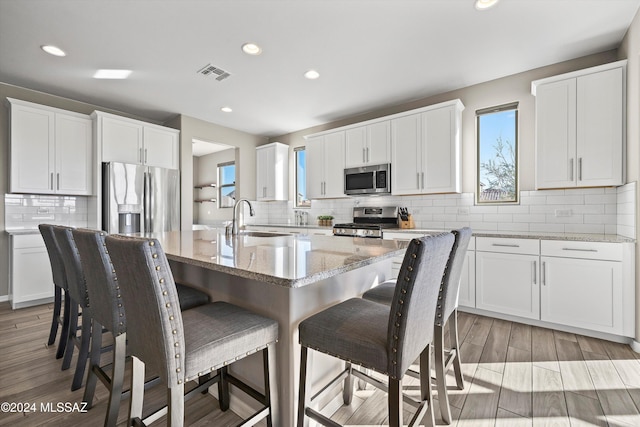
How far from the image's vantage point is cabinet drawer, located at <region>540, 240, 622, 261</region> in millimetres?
2432

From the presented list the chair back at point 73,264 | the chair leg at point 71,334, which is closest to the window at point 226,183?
the chair leg at point 71,334

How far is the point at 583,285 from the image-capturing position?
2561mm

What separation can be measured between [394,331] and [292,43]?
8.62ft

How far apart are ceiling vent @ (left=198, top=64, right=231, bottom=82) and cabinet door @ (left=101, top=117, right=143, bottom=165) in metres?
1.62

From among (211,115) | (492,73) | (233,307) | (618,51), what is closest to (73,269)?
(233,307)

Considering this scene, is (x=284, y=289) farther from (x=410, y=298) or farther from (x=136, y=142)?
(x=136, y=142)

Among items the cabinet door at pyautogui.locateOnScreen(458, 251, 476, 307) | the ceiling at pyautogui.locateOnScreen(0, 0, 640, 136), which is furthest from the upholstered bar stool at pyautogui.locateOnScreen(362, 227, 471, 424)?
the ceiling at pyautogui.locateOnScreen(0, 0, 640, 136)

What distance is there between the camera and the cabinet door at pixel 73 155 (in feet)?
11.9

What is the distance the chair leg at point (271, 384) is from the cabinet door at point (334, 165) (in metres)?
3.40

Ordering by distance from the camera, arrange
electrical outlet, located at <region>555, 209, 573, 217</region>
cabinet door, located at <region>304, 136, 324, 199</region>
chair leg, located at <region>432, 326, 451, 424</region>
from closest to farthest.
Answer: chair leg, located at <region>432, 326, 451, 424</region>
electrical outlet, located at <region>555, 209, 573, 217</region>
cabinet door, located at <region>304, 136, 324, 199</region>

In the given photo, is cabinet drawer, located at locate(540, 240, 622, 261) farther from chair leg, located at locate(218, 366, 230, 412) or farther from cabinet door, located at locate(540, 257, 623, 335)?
chair leg, located at locate(218, 366, 230, 412)

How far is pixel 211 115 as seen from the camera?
182 inches

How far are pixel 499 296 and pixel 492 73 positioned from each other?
2.43 m

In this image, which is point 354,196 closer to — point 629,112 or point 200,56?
point 200,56
